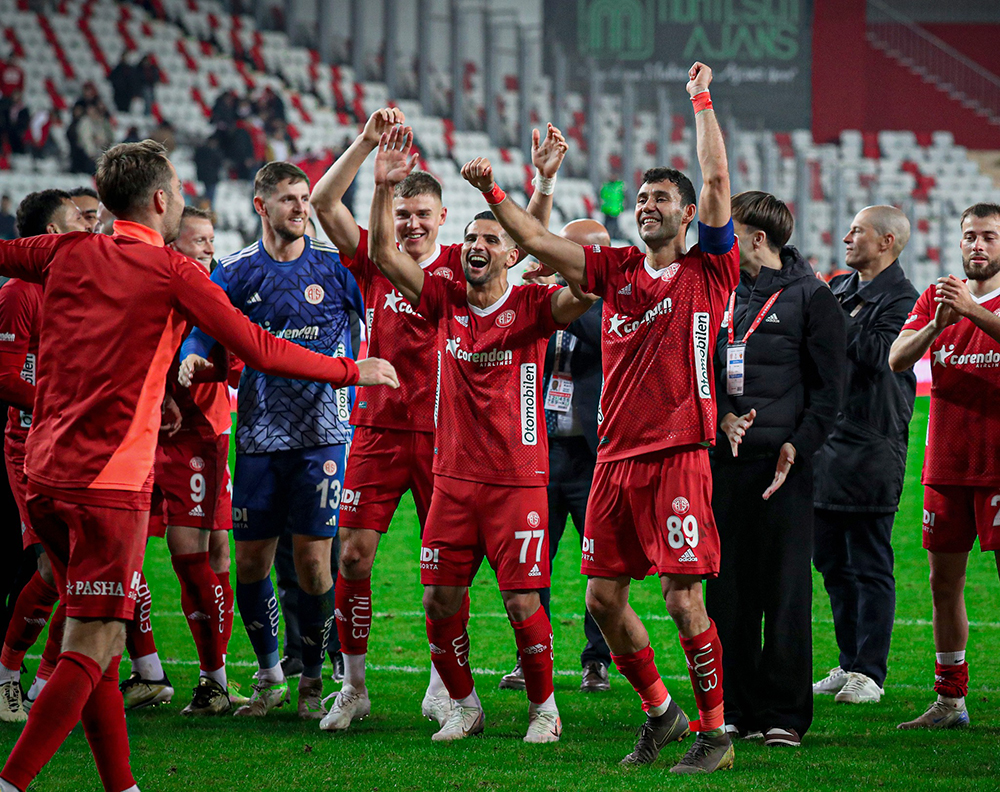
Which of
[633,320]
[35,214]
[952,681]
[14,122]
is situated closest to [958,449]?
[952,681]

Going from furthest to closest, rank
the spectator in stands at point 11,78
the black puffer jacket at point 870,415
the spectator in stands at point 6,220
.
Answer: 1. the spectator in stands at point 11,78
2. the spectator in stands at point 6,220
3. the black puffer jacket at point 870,415

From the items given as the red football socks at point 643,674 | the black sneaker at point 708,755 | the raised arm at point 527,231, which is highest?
the raised arm at point 527,231

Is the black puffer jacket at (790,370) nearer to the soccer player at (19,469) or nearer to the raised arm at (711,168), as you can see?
the raised arm at (711,168)

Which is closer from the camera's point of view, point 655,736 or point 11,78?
point 655,736

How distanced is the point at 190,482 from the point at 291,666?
1.57 meters

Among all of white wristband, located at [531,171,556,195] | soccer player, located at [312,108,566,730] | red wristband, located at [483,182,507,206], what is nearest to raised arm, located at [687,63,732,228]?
white wristband, located at [531,171,556,195]

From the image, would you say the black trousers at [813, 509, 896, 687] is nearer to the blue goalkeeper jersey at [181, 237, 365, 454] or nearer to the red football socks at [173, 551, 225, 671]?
the blue goalkeeper jersey at [181, 237, 365, 454]

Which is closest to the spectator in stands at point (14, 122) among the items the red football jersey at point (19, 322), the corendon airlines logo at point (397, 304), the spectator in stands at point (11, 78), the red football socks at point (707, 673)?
the spectator in stands at point (11, 78)

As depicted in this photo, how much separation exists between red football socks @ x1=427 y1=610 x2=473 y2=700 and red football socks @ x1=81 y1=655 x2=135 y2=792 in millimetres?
1614

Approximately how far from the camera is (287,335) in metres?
5.98

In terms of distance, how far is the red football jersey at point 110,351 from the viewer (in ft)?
13.5

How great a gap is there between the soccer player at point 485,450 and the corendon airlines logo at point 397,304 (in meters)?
0.34

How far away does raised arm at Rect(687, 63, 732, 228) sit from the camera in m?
4.69

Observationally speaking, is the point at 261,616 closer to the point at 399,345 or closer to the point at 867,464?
the point at 399,345
